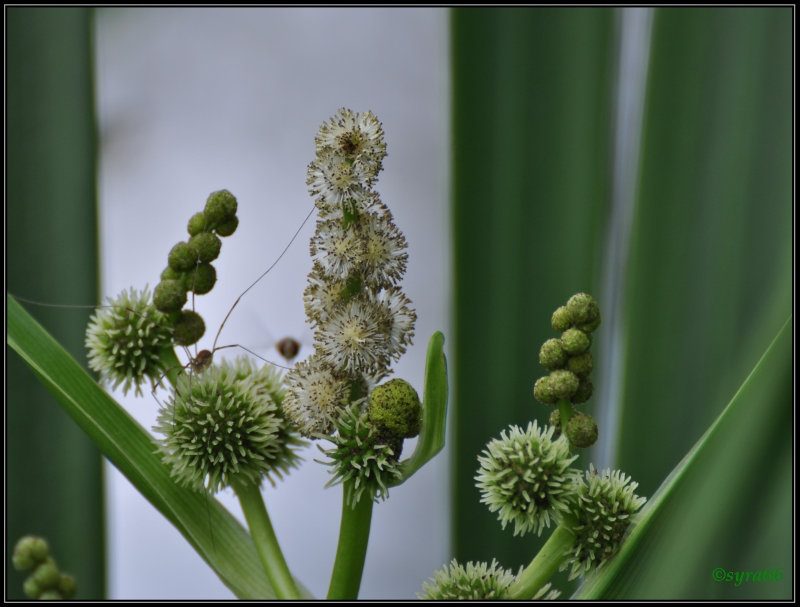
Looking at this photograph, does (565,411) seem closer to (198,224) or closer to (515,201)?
(198,224)

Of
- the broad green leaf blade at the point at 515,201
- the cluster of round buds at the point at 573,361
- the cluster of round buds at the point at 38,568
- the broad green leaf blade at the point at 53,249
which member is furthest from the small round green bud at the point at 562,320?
the broad green leaf blade at the point at 53,249

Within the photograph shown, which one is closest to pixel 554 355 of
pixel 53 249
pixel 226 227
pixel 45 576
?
pixel 226 227

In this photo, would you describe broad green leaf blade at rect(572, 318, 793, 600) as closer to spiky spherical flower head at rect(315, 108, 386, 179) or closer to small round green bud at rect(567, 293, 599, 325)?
small round green bud at rect(567, 293, 599, 325)

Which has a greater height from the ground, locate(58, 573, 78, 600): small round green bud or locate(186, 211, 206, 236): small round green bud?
locate(186, 211, 206, 236): small round green bud

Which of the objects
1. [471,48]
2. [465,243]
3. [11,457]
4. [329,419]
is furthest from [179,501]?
[471,48]

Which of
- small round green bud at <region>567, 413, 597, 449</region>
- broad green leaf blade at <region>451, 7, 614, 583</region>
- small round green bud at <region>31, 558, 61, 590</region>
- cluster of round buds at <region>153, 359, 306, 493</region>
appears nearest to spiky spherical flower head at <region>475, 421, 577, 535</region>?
small round green bud at <region>567, 413, 597, 449</region>

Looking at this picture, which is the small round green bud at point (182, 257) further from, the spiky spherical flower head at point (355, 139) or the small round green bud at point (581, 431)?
the small round green bud at point (581, 431)

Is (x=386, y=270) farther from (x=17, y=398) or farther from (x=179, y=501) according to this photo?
(x=17, y=398)
